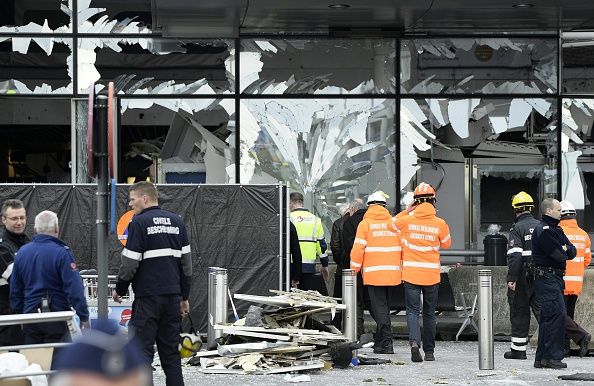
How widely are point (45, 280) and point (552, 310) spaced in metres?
6.18

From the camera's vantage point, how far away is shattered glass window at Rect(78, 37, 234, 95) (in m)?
19.4

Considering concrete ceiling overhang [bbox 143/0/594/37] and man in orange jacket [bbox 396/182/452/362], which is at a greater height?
concrete ceiling overhang [bbox 143/0/594/37]

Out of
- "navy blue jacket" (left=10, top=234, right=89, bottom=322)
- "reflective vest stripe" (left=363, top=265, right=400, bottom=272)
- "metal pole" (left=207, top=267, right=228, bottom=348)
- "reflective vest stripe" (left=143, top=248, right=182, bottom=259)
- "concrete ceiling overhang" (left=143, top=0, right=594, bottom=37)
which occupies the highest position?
"concrete ceiling overhang" (left=143, top=0, right=594, bottom=37)

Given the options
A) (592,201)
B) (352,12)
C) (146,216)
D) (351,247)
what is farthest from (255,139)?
(146,216)

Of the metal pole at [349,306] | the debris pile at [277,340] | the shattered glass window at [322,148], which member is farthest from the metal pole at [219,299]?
the shattered glass window at [322,148]

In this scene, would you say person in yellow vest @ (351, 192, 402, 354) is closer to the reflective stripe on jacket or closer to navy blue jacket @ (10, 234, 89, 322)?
the reflective stripe on jacket

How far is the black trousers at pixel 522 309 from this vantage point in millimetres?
14625

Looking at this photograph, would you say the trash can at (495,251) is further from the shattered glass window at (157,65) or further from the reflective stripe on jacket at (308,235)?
the shattered glass window at (157,65)

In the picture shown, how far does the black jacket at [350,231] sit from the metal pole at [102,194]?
23.1ft

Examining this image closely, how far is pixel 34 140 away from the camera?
2062cm

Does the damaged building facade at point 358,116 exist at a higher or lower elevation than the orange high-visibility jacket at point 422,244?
higher

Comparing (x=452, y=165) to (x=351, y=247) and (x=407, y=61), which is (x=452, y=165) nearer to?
(x=407, y=61)

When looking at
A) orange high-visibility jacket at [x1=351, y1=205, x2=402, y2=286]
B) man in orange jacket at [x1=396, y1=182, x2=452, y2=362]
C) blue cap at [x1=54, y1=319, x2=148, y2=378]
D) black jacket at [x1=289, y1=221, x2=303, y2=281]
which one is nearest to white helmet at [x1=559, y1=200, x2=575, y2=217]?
man in orange jacket at [x1=396, y1=182, x2=452, y2=362]

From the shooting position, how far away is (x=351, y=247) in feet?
53.2
